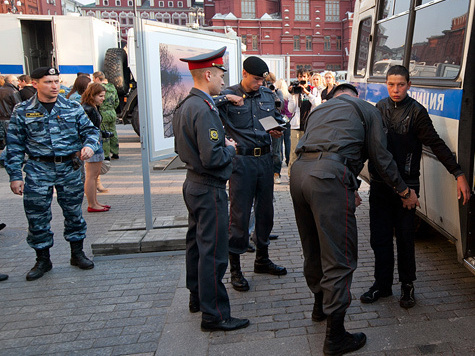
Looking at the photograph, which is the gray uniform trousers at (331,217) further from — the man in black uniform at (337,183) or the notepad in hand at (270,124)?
the notepad in hand at (270,124)

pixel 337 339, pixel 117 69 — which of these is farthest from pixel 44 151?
pixel 117 69

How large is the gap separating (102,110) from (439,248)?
26.7 feet

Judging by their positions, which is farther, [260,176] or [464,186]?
[260,176]

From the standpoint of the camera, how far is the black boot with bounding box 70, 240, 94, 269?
190 inches

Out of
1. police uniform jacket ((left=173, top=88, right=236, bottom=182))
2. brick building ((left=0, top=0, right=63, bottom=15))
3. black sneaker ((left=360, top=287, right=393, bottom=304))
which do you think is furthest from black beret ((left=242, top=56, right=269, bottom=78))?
brick building ((left=0, top=0, right=63, bottom=15))

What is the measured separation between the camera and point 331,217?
302 centimetres

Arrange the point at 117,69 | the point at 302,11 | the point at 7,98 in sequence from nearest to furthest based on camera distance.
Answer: the point at 7,98, the point at 117,69, the point at 302,11

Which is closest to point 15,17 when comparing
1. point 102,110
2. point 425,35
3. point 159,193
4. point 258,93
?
point 102,110

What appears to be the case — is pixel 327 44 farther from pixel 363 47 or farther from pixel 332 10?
pixel 363 47

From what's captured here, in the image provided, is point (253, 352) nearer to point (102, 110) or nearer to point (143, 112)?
point (143, 112)

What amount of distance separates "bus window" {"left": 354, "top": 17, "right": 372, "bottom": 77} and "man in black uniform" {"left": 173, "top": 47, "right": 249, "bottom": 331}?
11.4 feet

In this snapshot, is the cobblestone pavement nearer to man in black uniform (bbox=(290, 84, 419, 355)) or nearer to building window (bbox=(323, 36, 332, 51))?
man in black uniform (bbox=(290, 84, 419, 355))

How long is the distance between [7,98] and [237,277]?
1000cm

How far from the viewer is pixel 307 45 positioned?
64.0 m
